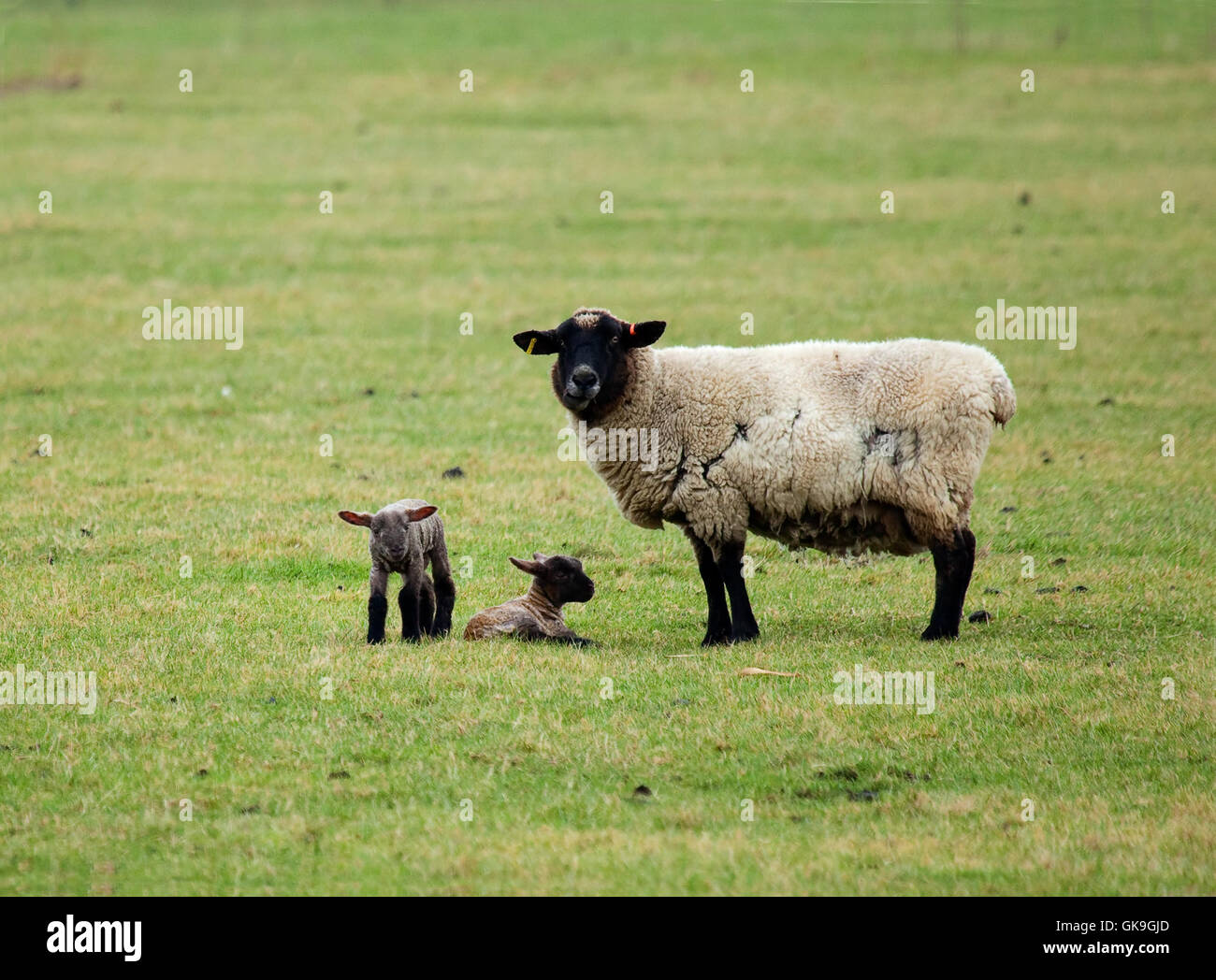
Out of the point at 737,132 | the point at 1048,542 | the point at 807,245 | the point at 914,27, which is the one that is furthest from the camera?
the point at 914,27

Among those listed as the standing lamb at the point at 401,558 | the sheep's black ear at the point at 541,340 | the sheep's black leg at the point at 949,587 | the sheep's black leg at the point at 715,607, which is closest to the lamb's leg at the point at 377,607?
the standing lamb at the point at 401,558

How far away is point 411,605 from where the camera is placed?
450 inches

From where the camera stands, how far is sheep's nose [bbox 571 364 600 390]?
38.8 ft

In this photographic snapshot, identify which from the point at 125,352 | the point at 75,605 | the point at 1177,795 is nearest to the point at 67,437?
the point at 125,352

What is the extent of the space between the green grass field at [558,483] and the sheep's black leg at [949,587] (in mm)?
193

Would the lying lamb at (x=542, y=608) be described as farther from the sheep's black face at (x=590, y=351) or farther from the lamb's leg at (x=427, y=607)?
the sheep's black face at (x=590, y=351)

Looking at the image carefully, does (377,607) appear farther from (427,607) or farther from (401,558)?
(427,607)

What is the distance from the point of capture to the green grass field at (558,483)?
8320mm

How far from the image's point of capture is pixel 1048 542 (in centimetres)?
1514

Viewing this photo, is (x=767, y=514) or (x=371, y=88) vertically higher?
(x=371, y=88)

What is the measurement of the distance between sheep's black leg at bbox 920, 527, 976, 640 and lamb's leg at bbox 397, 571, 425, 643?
13.0 ft

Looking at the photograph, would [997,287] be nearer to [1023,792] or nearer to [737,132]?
[737,132]

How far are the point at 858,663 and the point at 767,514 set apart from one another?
1557 mm

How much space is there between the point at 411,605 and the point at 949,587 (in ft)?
13.8
